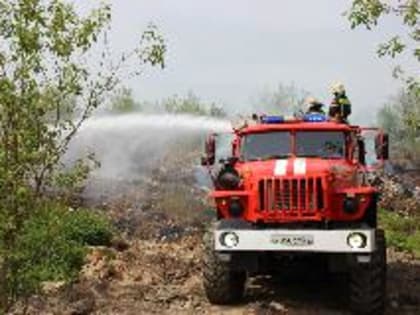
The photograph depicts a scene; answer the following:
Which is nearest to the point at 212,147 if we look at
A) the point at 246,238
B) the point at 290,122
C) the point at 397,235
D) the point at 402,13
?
the point at 290,122

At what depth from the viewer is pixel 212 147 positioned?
12.1 meters

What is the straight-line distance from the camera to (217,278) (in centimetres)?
1117

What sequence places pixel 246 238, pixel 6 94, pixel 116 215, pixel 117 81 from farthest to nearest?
1. pixel 116 215
2. pixel 246 238
3. pixel 117 81
4. pixel 6 94

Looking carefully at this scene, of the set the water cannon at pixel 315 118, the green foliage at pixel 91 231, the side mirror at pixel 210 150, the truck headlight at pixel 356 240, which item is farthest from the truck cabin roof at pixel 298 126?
the green foliage at pixel 91 231

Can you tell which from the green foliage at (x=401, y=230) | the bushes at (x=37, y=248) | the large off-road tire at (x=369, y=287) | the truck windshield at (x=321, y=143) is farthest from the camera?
the green foliage at (x=401, y=230)

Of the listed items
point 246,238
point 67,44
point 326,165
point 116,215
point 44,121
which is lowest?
point 116,215

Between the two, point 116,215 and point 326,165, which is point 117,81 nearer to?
point 326,165

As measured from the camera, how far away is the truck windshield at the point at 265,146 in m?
11.7

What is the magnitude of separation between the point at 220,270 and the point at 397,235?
8841 millimetres

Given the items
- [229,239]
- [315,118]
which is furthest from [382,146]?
[229,239]

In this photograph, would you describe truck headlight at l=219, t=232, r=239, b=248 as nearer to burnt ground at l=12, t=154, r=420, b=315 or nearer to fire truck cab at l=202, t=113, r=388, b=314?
fire truck cab at l=202, t=113, r=388, b=314

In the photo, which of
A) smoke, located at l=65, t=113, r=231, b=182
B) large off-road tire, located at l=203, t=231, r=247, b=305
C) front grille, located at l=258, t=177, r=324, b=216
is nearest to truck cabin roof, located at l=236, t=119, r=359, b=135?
front grille, located at l=258, t=177, r=324, b=216

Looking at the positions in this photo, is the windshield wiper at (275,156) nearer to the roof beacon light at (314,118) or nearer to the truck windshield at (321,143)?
the truck windshield at (321,143)

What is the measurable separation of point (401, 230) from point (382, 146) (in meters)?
9.84
